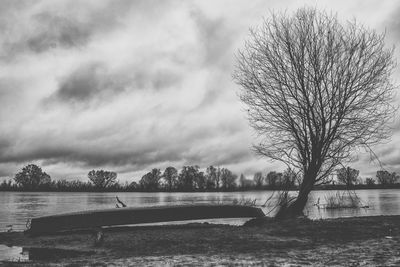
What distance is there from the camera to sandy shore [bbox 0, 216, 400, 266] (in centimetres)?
691

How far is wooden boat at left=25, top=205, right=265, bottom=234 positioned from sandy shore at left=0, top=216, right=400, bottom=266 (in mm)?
647

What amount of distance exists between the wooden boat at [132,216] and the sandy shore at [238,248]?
65 centimetres

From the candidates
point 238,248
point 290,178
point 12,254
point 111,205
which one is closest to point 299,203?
point 290,178

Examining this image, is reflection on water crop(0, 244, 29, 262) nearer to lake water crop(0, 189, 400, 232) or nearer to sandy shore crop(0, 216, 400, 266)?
sandy shore crop(0, 216, 400, 266)

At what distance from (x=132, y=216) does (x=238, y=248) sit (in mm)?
6630

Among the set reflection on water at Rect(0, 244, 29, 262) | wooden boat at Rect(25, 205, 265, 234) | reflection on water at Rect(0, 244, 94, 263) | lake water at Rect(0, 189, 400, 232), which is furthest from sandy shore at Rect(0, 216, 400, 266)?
lake water at Rect(0, 189, 400, 232)

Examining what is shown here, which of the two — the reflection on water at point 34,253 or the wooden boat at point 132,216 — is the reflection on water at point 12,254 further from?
the wooden boat at point 132,216

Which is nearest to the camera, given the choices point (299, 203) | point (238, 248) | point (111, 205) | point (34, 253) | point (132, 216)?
point (238, 248)

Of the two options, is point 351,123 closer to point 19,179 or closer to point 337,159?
point 337,159

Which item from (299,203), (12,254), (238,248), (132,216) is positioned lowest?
(12,254)

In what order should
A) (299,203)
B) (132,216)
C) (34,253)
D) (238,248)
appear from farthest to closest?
(299,203)
(132,216)
(34,253)
(238,248)

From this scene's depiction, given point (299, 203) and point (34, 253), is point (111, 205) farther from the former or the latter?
point (34, 253)

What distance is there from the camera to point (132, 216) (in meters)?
14.3

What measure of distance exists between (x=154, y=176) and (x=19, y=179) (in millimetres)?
49882
